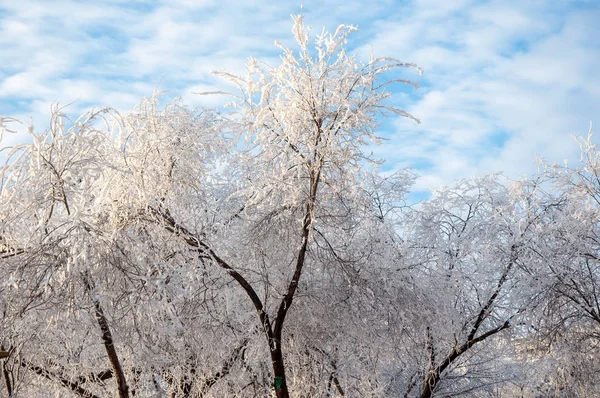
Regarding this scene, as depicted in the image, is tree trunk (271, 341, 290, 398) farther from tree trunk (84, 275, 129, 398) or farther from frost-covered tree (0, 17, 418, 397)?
tree trunk (84, 275, 129, 398)

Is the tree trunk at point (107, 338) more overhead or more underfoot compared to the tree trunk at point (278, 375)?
more overhead

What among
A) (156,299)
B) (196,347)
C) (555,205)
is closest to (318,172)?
(156,299)

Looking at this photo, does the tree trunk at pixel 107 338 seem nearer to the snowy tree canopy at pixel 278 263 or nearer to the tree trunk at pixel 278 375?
Answer: the snowy tree canopy at pixel 278 263

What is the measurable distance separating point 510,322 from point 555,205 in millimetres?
2747

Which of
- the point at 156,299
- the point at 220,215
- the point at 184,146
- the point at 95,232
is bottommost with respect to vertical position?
the point at 156,299

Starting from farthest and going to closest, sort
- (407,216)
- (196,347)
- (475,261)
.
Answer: (407,216) < (475,261) < (196,347)

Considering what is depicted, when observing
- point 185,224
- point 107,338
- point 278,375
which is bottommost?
point 278,375

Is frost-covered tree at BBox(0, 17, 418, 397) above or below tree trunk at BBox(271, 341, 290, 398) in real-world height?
above

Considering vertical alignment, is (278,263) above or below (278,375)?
above

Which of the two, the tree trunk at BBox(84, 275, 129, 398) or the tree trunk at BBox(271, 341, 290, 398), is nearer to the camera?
the tree trunk at BBox(84, 275, 129, 398)

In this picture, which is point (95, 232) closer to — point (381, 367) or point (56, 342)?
point (56, 342)

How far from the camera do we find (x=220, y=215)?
438 inches

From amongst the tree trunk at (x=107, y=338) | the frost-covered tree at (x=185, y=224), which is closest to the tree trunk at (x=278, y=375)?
the frost-covered tree at (x=185, y=224)

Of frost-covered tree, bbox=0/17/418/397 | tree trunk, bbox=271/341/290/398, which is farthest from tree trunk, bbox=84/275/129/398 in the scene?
tree trunk, bbox=271/341/290/398
